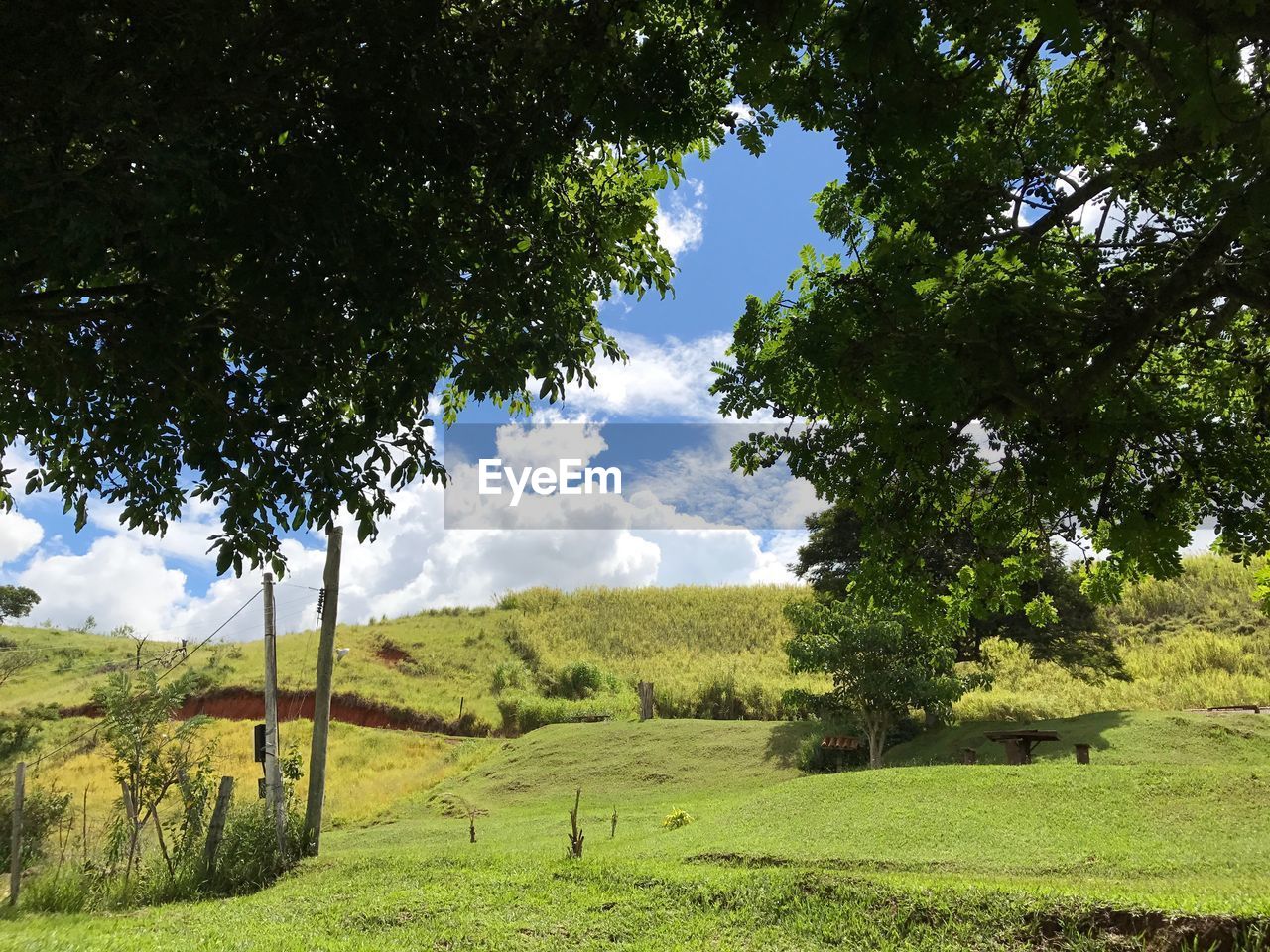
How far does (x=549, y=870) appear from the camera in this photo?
11.2 meters

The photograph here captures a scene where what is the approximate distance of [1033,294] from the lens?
549 cm

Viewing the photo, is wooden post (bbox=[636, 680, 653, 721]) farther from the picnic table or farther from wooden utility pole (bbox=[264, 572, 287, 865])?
wooden utility pole (bbox=[264, 572, 287, 865])

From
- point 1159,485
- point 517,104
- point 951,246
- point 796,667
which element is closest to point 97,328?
point 517,104

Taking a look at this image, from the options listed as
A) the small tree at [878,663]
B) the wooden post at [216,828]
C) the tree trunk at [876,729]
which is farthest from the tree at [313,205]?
the tree trunk at [876,729]

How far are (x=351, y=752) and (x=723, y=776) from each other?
14074mm

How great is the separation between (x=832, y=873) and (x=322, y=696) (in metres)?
10.1

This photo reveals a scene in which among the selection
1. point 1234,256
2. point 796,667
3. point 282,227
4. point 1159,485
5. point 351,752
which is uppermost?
point 1234,256

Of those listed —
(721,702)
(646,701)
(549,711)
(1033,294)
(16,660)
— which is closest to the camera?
(1033,294)

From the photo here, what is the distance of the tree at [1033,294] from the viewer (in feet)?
14.8

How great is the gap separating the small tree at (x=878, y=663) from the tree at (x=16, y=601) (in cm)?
5728

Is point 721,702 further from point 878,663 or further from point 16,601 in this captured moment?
point 16,601

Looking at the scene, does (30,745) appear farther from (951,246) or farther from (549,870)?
(951,246)

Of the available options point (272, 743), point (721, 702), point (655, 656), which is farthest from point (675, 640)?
point (272, 743)

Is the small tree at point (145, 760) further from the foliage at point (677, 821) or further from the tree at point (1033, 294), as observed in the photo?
the tree at point (1033, 294)
